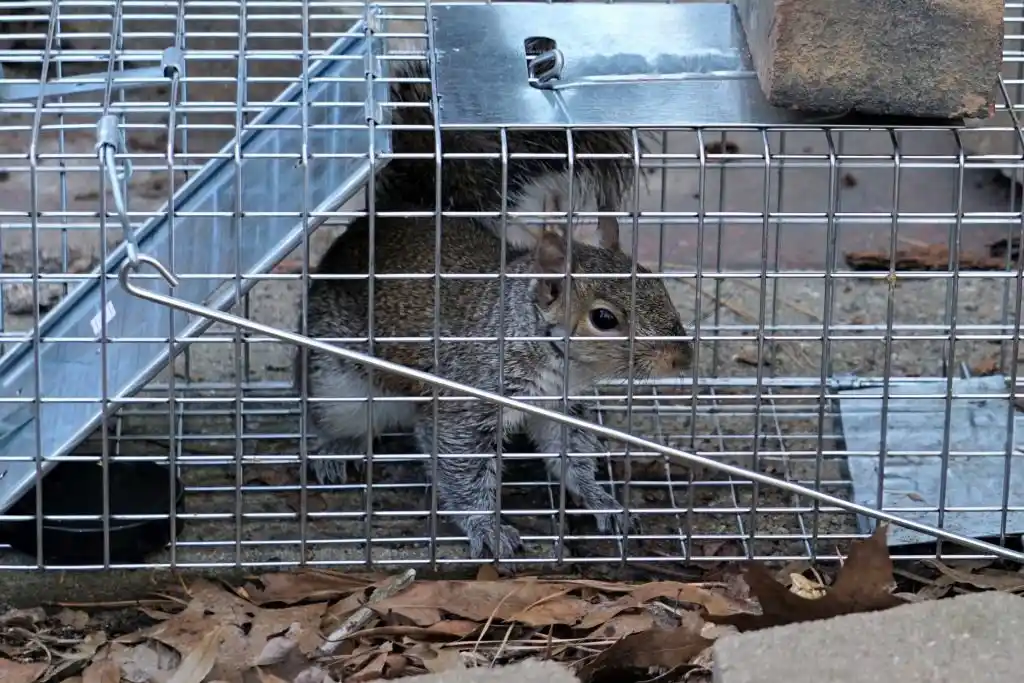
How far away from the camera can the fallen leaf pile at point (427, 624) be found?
9.06 ft

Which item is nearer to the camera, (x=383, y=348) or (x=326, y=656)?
(x=326, y=656)

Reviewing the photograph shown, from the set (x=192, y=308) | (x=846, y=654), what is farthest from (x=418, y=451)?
(x=846, y=654)

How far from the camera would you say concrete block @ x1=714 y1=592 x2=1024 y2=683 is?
238 centimetres

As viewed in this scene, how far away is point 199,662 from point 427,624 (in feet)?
1.41

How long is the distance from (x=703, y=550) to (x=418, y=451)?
0.69 m

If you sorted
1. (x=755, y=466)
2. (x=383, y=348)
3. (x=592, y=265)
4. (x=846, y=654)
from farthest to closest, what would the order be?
(x=383, y=348) → (x=592, y=265) → (x=755, y=466) → (x=846, y=654)

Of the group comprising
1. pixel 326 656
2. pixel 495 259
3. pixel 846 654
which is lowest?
pixel 326 656

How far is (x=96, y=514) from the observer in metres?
3.26

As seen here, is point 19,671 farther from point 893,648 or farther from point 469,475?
point 893,648

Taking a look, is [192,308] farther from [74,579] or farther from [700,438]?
[700,438]

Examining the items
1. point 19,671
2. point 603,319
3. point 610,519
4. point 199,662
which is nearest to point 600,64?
point 603,319

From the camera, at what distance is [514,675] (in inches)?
93.5

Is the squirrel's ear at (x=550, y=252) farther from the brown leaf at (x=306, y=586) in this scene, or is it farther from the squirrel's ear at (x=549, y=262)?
the brown leaf at (x=306, y=586)

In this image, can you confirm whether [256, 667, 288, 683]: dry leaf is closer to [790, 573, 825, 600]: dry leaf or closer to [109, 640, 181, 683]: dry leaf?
[109, 640, 181, 683]: dry leaf
